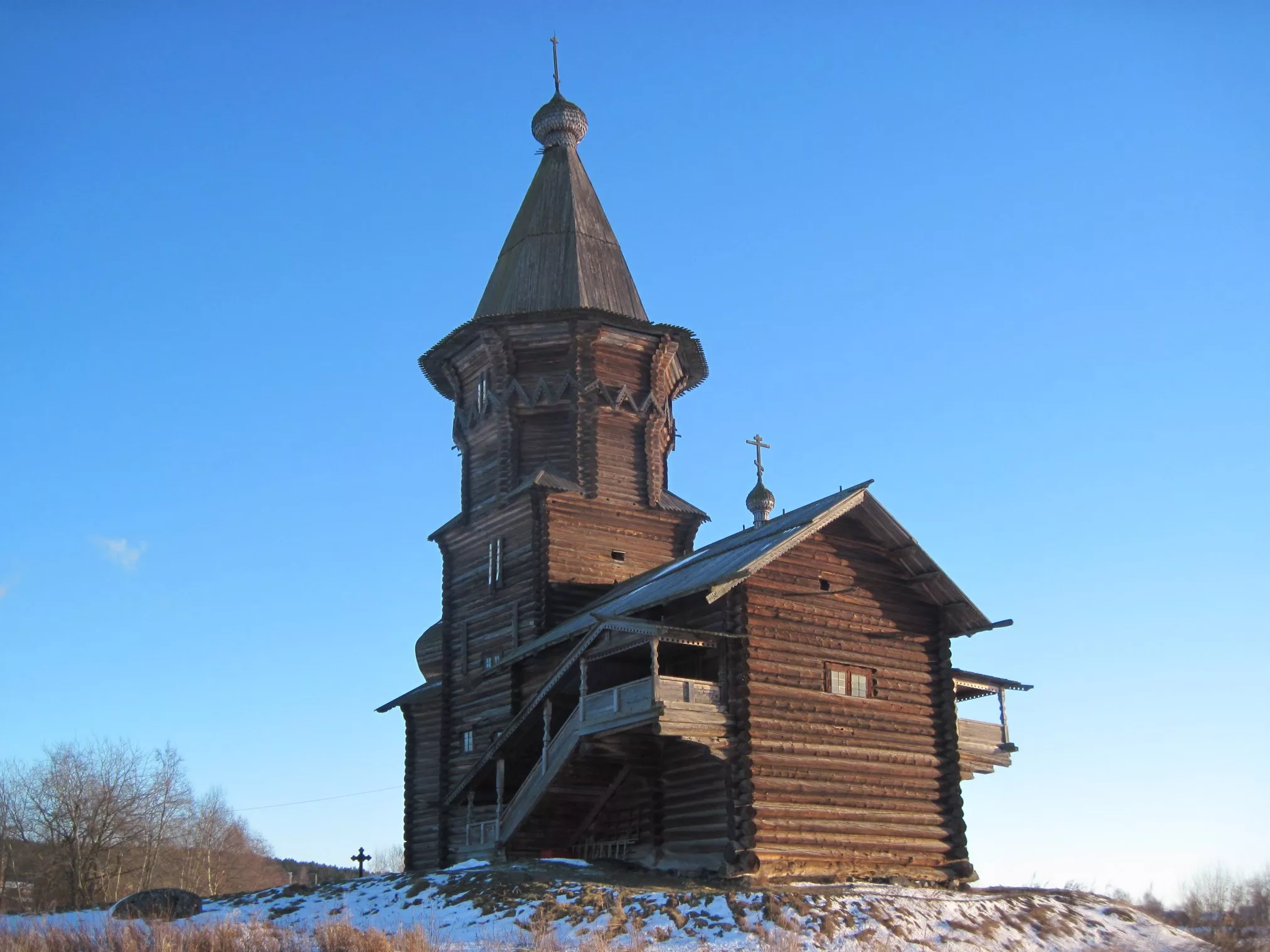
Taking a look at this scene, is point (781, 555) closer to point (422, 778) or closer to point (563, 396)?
point (563, 396)

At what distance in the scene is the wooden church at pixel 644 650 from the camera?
2531 cm


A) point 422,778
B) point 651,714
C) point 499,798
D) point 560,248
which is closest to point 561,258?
point 560,248

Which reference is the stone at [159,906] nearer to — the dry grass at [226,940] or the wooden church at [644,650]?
the dry grass at [226,940]

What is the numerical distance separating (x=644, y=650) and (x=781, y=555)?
12.8 ft

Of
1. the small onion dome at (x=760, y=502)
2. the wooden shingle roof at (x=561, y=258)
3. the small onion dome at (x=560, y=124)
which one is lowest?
the small onion dome at (x=760, y=502)

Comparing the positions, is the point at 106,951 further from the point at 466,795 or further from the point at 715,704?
the point at 466,795

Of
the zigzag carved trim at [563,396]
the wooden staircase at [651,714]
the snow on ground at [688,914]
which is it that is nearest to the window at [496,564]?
the zigzag carved trim at [563,396]

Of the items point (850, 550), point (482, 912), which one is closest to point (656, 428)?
point (850, 550)

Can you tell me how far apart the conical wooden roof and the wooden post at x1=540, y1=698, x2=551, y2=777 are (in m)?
13.4

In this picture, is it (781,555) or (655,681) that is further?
(781,555)

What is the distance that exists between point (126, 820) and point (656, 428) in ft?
83.9

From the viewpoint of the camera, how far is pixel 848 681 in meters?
27.1

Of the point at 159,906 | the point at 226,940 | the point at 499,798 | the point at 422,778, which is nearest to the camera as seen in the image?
the point at 226,940

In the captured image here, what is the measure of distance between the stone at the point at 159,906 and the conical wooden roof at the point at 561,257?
61.6 feet
